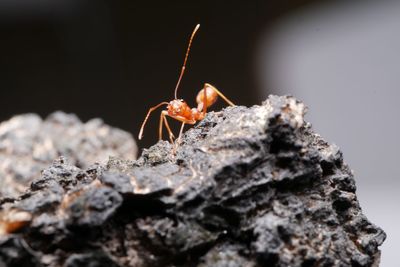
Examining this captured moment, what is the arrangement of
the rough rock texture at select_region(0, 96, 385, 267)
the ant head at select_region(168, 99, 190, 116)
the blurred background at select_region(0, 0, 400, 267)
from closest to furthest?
the rough rock texture at select_region(0, 96, 385, 267) < the ant head at select_region(168, 99, 190, 116) < the blurred background at select_region(0, 0, 400, 267)

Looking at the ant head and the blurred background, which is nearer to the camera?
the ant head

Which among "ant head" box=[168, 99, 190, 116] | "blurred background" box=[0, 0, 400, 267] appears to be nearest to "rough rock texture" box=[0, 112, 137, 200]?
"ant head" box=[168, 99, 190, 116]

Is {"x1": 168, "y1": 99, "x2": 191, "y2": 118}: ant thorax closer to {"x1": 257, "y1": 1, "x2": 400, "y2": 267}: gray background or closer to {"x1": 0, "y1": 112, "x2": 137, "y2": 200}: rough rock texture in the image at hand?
{"x1": 0, "y1": 112, "x2": 137, "y2": 200}: rough rock texture

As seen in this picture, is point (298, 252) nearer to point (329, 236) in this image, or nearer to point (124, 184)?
point (329, 236)

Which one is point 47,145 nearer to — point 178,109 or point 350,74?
point 178,109

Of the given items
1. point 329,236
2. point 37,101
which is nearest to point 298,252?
point 329,236
